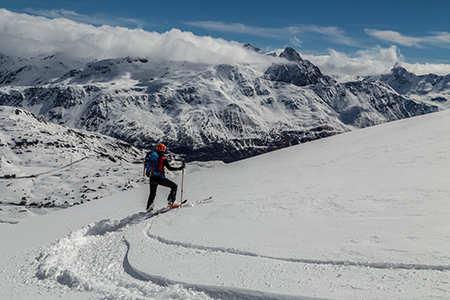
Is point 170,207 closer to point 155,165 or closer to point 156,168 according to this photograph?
point 156,168

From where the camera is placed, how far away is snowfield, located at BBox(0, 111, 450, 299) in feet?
17.7

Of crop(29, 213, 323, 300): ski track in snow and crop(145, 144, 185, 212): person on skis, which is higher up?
crop(145, 144, 185, 212): person on skis

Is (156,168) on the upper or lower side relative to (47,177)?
upper

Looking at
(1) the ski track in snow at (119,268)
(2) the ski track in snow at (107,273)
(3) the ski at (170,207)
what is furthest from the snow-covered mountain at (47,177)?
(1) the ski track in snow at (119,268)

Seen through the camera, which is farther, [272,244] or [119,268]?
[119,268]

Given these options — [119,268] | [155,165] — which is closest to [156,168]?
[155,165]

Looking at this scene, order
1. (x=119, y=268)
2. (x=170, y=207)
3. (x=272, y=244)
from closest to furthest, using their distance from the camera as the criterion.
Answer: (x=272, y=244)
(x=119, y=268)
(x=170, y=207)

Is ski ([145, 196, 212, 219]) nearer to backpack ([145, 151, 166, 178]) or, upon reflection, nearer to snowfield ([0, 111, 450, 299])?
snowfield ([0, 111, 450, 299])

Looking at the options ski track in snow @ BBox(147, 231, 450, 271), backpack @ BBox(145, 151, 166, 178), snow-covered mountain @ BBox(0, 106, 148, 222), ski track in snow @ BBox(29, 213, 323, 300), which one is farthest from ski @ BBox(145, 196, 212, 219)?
snow-covered mountain @ BBox(0, 106, 148, 222)

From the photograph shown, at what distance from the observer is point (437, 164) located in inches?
445

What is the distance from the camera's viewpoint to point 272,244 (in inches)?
280

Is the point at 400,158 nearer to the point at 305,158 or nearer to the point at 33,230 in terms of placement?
the point at 305,158

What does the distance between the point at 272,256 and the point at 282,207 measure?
131 inches

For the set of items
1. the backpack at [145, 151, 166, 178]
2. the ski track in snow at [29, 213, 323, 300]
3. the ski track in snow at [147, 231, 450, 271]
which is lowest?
the ski track in snow at [29, 213, 323, 300]
